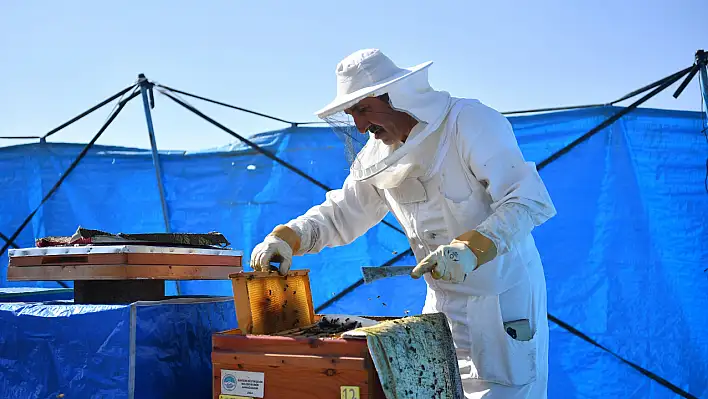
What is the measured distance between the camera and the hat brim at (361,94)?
194 centimetres

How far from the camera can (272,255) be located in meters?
2.14

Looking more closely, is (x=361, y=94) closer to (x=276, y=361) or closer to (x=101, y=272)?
(x=276, y=361)

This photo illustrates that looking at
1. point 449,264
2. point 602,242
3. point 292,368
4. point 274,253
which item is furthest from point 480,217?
point 602,242

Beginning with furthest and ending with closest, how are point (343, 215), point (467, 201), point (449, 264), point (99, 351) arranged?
1. point (343, 215)
2. point (467, 201)
3. point (99, 351)
4. point (449, 264)

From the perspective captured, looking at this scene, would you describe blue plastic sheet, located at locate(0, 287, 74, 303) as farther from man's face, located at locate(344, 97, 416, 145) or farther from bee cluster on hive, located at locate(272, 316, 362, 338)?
man's face, located at locate(344, 97, 416, 145)

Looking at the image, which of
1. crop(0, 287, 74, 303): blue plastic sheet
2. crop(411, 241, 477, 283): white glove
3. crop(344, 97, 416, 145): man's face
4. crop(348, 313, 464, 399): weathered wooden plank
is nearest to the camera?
crop(348, 313, 464, 399): weathered wooden plank

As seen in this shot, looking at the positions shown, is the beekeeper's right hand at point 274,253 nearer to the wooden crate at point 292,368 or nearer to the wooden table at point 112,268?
the wooden table at point 112,268

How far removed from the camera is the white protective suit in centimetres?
192

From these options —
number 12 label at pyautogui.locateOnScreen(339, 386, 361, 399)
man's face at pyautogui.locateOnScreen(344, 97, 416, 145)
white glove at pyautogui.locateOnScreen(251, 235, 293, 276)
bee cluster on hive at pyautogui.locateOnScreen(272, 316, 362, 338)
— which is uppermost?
man's face at pyautogui.locateOnScreen(344, 97, 416, 145)

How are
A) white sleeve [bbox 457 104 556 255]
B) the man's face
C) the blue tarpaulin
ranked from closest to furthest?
white sleeve [bbox 457 104 556 255], the man's face, the blue tarpaulin

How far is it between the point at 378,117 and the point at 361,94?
0.14 m

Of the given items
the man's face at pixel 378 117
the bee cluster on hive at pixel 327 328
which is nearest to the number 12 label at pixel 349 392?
the bee cluster on hive at pixel 327 328

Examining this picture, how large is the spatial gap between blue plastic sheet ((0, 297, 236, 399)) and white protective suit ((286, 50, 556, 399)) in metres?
0.82

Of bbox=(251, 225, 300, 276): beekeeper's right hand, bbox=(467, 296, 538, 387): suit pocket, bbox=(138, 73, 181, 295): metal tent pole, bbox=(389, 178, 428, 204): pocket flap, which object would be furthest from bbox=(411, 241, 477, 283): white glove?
bbox=(138, 73, 181, 295): metal tent pole
